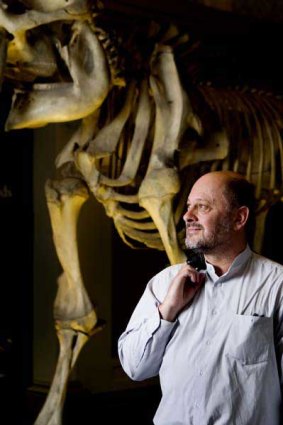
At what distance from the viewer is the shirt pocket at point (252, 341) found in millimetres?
2240

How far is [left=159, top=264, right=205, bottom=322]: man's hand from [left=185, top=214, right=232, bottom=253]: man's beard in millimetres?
71

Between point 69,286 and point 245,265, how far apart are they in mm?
2262

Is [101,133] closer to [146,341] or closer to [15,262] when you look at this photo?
[15,262]

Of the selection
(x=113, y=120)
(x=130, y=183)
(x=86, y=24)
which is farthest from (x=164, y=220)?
(x=86, y=24)

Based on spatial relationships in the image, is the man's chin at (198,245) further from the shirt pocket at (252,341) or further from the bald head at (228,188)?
the shirt pocket at (252,341)

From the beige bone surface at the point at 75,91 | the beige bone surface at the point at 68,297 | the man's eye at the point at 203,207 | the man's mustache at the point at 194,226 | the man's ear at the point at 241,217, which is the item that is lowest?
the beige bone surface at the point at 68,297

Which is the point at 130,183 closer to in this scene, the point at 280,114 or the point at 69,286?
the point at 69,286

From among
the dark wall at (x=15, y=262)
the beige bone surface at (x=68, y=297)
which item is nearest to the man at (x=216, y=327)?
the beige bone surface at (x=68, y=297)

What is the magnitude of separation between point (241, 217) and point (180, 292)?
303 mm

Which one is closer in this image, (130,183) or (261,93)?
(130,183)

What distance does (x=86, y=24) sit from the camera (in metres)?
3.93

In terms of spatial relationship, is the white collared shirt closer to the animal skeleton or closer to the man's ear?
the man's ear

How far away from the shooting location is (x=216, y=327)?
2318 millimetres

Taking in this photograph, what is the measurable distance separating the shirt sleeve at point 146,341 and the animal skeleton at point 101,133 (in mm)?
1724
